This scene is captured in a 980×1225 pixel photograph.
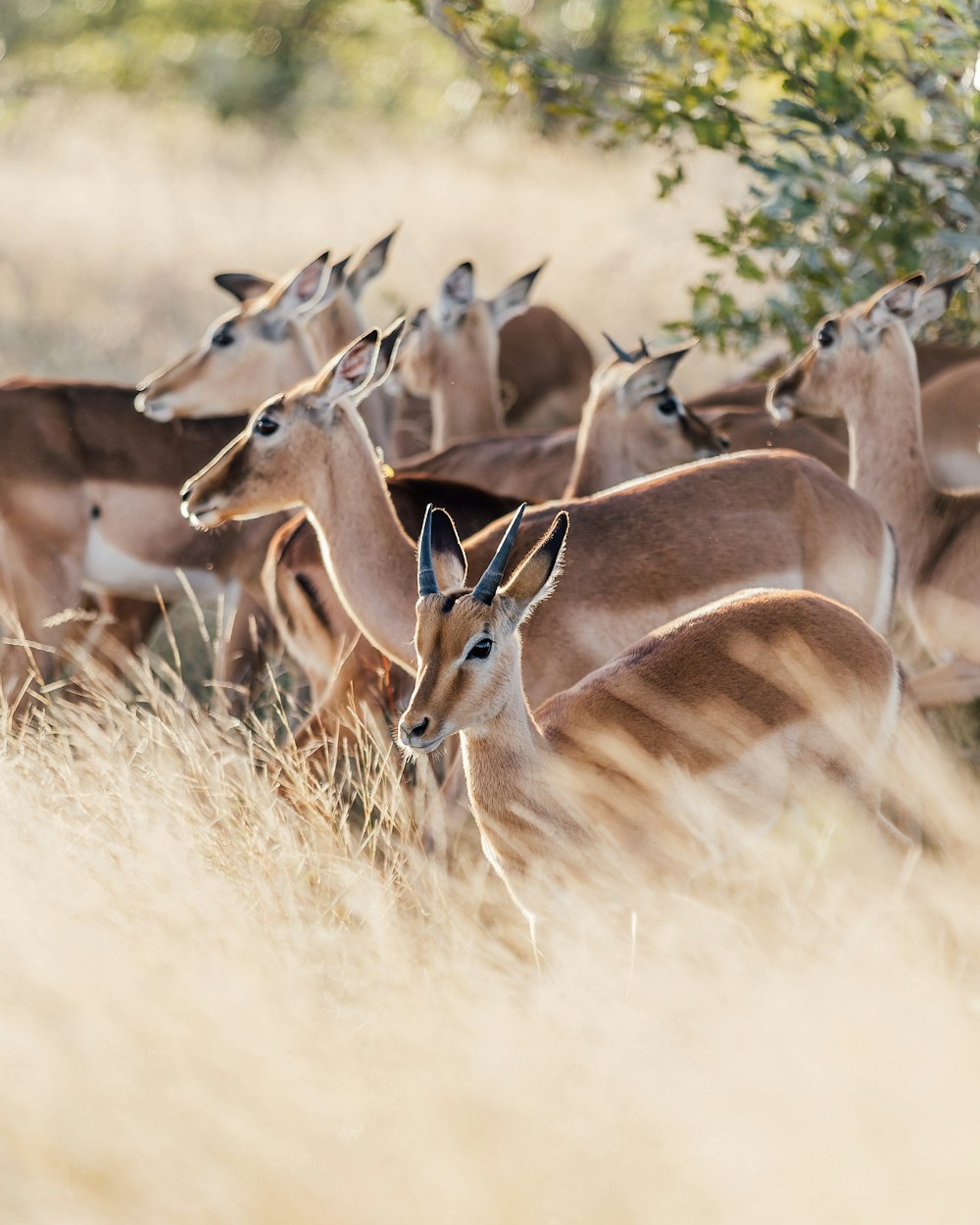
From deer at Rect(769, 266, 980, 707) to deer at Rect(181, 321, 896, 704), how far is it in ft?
2.01

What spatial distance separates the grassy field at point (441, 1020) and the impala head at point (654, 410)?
71.9 inches

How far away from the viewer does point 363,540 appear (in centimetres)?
416

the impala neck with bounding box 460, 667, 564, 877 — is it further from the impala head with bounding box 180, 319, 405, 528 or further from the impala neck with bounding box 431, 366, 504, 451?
the impala neck with bounding box 431, 366, 504, 451

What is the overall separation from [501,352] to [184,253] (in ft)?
17.4

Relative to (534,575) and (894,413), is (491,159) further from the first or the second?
(534,575)

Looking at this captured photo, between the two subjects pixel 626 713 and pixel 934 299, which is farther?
pixel 934 299

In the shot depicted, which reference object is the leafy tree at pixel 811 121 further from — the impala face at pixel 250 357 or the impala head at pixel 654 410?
the impala face at pixel 250 357

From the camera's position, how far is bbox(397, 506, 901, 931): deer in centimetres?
304

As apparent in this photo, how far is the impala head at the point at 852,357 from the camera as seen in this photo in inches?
201

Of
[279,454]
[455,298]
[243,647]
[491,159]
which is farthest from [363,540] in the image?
[491,159]

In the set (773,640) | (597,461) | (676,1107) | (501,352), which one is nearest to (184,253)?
(501,352)

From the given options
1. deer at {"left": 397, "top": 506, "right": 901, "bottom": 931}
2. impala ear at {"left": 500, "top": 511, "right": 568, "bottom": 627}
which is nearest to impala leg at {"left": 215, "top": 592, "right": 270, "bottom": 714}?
deer at {"left": 397, "top": 506, "right": 901, "bottom": 931}

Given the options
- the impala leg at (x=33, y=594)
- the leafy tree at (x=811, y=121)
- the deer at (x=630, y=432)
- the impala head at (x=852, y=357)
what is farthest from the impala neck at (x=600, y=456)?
the impala leg at (x=33, y=594)

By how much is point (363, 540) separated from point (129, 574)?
1.99m
